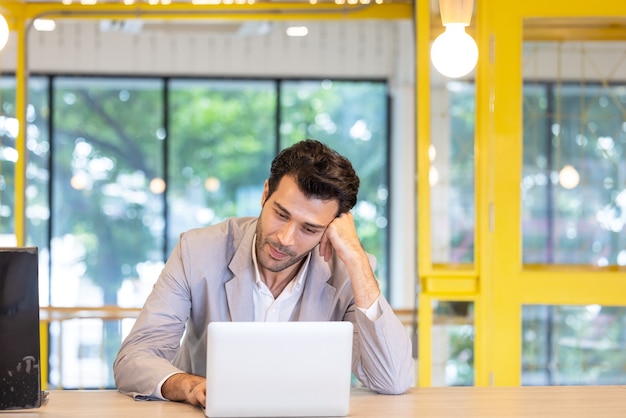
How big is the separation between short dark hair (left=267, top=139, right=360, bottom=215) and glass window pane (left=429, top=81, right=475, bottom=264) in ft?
7.01

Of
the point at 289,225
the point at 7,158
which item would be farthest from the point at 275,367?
the point at 7,158

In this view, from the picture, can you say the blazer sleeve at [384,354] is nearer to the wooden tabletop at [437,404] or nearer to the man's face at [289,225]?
the wooden tabletop at [437,404]

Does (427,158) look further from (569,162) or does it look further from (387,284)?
(387,284)

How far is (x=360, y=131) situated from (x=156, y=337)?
649 centimetres

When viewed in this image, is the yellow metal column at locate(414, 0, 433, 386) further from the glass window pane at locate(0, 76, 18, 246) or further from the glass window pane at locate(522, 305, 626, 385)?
the glass window pane at locate(0, 76, 18, 246)

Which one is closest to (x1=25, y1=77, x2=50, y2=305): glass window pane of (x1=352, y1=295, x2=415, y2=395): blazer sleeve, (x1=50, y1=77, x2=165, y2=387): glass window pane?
(x1=50, y1=77, x2=165, y2=387): glass window pane

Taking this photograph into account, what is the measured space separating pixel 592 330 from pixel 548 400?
234 cm

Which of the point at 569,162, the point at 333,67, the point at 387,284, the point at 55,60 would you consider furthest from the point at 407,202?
the point at 569,162

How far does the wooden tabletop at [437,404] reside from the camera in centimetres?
206

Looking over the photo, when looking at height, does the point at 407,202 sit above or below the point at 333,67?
below

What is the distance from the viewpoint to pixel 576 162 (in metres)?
4.41

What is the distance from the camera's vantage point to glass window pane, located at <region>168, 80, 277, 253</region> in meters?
8.55

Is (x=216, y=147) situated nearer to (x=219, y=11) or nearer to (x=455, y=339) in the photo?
(x=219, y=11)

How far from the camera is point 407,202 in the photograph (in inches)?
332
